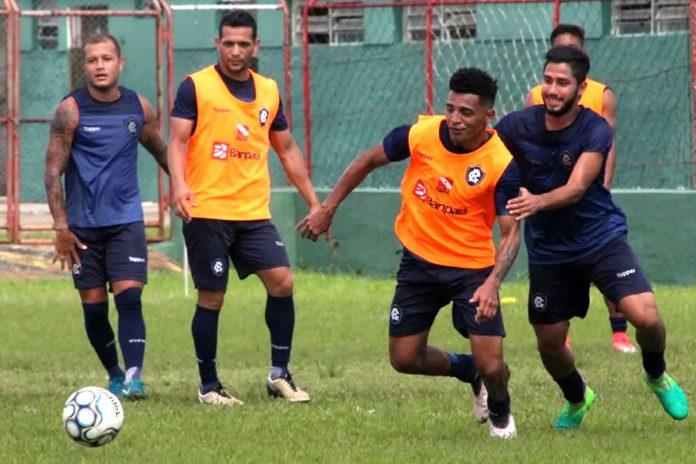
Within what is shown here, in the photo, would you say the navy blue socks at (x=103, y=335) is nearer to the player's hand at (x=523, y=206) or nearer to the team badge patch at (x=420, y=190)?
the team badge patch at (x=420, y=190)

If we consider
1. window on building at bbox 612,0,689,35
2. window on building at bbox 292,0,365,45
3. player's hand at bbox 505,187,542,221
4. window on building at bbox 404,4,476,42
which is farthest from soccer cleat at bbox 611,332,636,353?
window on building at bbox 292,0,365,45

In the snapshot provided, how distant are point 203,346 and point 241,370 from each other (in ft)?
6.01

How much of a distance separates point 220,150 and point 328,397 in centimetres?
161

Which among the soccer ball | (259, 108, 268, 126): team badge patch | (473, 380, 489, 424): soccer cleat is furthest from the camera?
(259, 108, 268, 126): team badge patch

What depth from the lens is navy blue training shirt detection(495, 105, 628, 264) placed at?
873 centimetres

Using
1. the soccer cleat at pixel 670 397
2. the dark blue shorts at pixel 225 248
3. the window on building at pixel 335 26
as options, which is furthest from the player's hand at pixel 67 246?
the window on building at pixel 335 26

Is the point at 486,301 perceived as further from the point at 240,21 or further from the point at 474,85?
the point at 240,21

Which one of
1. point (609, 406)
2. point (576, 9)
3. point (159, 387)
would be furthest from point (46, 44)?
point (609, 406)

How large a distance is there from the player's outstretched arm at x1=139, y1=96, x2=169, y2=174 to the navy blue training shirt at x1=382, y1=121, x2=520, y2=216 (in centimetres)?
235

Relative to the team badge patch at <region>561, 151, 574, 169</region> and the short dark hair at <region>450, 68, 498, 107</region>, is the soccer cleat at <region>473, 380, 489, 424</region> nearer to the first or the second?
the team badge patch at <region>561, 151, 574, 169</region>

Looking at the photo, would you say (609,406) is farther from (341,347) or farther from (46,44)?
(46,44)

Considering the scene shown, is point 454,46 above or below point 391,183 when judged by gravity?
above

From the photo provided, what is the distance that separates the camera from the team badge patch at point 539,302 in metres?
8.88

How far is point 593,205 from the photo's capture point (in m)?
8.88
